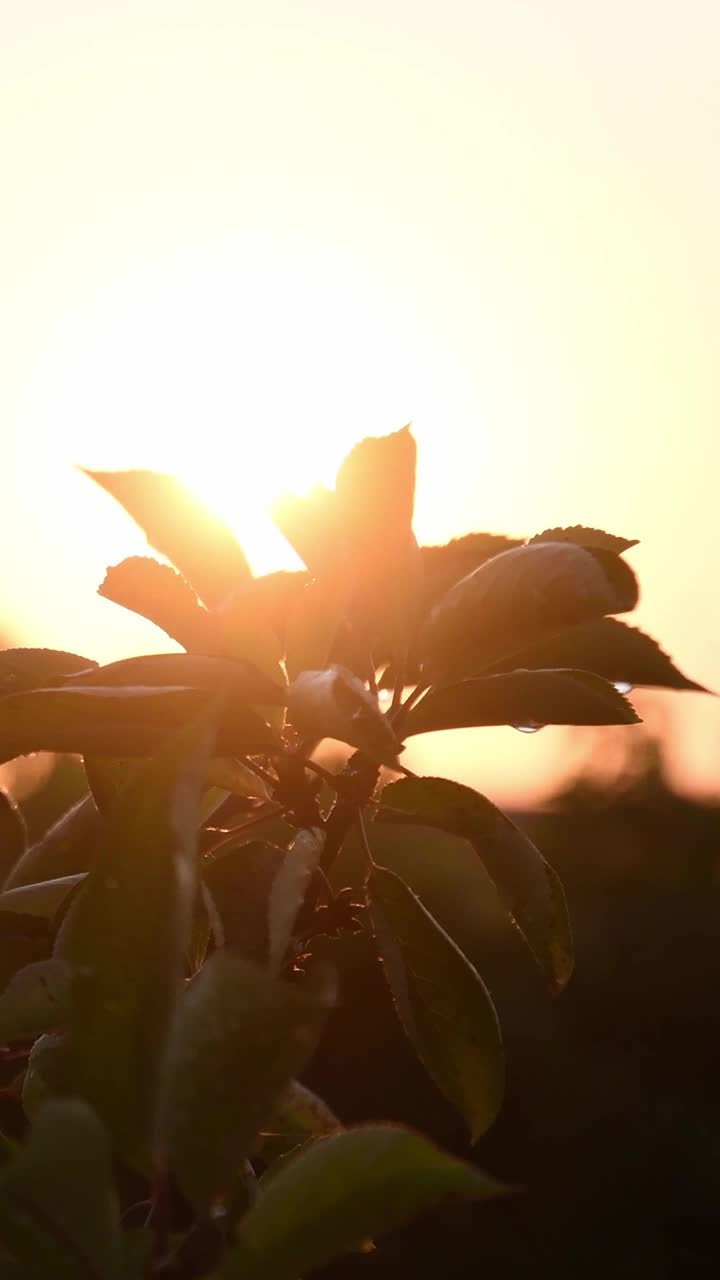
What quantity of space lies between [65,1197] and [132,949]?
0.63 ft

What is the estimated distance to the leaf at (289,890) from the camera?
111 cm

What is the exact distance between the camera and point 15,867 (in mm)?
1556

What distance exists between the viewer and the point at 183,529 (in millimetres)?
1390

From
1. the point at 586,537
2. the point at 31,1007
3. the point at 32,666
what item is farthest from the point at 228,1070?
the point at 586,537

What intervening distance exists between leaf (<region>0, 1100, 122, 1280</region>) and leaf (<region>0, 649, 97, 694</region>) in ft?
2.01

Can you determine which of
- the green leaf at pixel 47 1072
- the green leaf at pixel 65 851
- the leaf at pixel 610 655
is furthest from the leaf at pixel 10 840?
the leaf at pixel 610 655

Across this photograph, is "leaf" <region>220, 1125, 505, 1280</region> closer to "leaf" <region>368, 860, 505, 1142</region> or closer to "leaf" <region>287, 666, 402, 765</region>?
"leaf" <region>287, 666, 402, 765</region>

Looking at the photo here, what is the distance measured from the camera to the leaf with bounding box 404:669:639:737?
52.4 inches

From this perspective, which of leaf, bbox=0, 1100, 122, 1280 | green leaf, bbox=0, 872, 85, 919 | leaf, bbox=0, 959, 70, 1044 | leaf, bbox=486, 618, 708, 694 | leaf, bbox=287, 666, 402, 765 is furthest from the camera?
green leaf, bbox=0, 872, 85, 919

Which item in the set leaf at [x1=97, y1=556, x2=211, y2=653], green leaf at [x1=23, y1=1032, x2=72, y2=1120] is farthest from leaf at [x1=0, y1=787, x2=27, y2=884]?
leaf at [x1=97, y1=556, x2=211, y2=653]

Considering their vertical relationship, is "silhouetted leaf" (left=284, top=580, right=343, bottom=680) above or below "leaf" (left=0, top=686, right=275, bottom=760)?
above

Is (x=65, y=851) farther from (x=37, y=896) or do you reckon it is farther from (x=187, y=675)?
(x=187, y=675)

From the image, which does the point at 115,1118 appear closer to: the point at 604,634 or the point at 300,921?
the point at 300,921

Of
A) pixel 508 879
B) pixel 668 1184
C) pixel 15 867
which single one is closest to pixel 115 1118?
pixel 508 879
